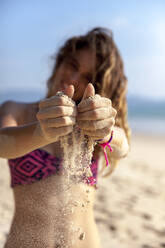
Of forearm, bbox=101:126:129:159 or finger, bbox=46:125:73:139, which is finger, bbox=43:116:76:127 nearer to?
finger, bbox=46:125:73:139

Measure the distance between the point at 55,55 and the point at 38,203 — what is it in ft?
→ 3.55

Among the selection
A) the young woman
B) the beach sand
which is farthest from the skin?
the beach sand

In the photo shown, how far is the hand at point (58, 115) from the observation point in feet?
2.78

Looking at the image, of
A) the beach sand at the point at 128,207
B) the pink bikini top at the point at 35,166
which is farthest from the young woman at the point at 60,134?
the beach sand at the point at 128,207

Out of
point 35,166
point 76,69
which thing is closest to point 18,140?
point 35,166

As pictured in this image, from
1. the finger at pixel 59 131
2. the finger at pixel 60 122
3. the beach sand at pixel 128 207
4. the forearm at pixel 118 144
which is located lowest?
the beach sand at pixel 128 207

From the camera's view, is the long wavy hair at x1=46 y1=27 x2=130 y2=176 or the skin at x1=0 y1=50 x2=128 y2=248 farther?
the long wavy hair at x1=46 y1=27 x2=130 y2=176

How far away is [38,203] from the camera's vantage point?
4.17 feet

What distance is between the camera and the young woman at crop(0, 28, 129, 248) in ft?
2.92

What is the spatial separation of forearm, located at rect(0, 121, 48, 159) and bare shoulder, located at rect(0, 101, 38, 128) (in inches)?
19.8

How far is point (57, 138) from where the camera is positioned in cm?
94

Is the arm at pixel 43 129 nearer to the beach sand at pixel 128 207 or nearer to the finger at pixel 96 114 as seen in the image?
the finger at pixel 96 114

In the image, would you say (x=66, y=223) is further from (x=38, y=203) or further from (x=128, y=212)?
(x=128, y=212)

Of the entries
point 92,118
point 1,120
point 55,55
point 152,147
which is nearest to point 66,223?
point 92,118
